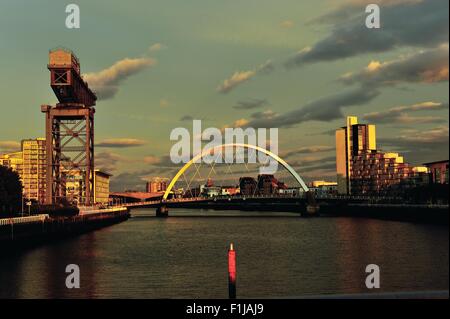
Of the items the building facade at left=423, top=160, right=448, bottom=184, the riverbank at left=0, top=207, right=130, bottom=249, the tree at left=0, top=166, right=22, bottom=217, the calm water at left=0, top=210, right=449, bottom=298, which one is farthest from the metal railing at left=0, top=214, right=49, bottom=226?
the building facade at left=423, top=160, right=448, bottom=184

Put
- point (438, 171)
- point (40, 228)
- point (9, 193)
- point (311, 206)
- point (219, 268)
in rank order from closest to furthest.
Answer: point (219, 268) < point (40, 228) < point (9, 193) < point (311, 206) < point (438, 171)

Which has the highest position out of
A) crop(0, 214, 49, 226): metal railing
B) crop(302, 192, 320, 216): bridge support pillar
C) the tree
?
the tree

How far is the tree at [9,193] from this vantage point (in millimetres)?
78750

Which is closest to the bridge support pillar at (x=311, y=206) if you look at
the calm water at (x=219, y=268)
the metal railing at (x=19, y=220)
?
the calm water at (x=219, y=268)

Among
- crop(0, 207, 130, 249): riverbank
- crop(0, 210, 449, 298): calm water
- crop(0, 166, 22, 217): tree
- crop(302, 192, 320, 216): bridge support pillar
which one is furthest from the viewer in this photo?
crop(302, 192, 320, 216): bridge support pillar

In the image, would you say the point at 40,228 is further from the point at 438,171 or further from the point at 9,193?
the point at 438,171

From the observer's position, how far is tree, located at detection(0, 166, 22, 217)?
78.8 m

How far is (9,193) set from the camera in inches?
3329

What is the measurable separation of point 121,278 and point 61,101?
75.7m

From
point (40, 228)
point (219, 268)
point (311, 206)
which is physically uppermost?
point (40, 228)

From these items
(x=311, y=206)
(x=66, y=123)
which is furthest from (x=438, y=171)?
(x=66, y=123)

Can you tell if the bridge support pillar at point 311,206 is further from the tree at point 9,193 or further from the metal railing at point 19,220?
the metal railing at point 19,220

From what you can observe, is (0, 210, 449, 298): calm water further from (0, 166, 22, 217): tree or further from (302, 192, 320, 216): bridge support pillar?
(302, 192, 320, 216): bridge support pillar
